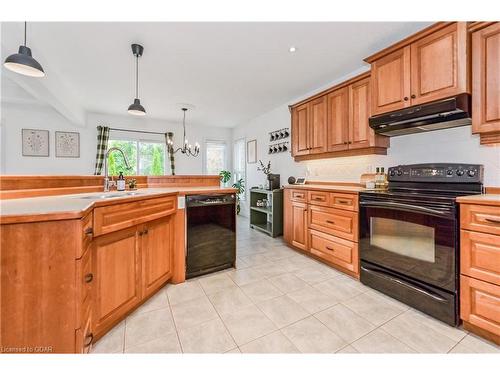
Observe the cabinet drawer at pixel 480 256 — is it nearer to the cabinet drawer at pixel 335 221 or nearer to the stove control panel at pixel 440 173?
the stove control panel at pixel 440 173

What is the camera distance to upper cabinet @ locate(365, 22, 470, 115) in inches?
69.7

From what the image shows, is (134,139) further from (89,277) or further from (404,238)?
(404,238)

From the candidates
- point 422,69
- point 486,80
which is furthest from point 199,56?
point 486,80

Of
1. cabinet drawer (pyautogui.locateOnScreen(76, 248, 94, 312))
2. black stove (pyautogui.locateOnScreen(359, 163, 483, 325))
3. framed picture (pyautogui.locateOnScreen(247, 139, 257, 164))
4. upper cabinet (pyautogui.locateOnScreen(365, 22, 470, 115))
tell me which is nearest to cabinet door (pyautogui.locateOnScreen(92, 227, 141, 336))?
cabinet drawer (pyautogui.locateOnScreen(76, 248, 94, 312))

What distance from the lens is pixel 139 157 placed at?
5.61 m

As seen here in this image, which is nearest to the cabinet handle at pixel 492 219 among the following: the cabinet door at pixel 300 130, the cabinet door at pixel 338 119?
the cabinet door at pixel 338 119

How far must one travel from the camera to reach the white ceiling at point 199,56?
216cm

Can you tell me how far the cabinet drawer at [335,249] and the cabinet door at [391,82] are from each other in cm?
147

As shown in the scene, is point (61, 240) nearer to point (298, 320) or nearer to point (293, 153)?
point (298, 320)

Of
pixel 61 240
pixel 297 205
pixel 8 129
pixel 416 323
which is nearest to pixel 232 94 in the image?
pixel 297 205

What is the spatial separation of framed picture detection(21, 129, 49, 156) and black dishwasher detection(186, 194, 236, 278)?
455cm

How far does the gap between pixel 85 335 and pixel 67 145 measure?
5.15m

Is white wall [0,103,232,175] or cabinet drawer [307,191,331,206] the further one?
white wall [0,103,232,175]

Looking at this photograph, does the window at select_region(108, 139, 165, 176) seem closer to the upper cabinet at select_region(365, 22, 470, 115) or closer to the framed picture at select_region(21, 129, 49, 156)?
the framed picture at select_region(21, 129, 49, 156)
